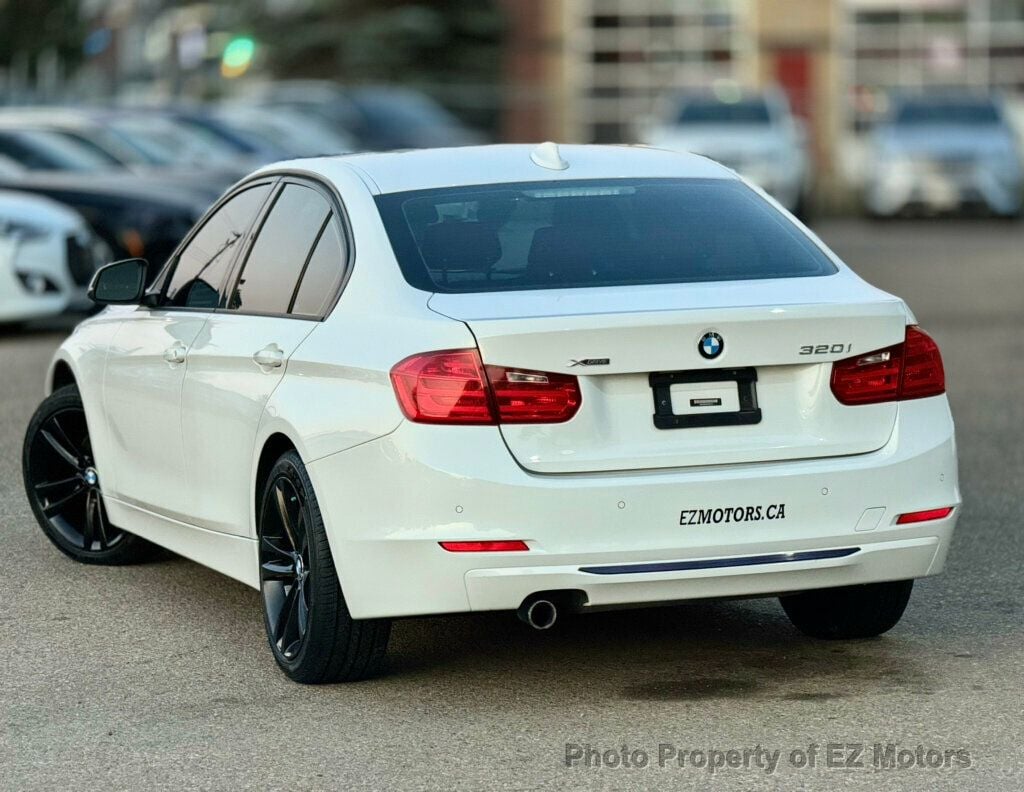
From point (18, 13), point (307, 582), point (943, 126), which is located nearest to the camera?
point (307, 582)

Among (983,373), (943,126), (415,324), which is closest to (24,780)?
(415,324)

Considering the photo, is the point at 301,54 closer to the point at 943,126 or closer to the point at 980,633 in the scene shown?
the point at 943,126

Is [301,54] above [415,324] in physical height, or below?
below

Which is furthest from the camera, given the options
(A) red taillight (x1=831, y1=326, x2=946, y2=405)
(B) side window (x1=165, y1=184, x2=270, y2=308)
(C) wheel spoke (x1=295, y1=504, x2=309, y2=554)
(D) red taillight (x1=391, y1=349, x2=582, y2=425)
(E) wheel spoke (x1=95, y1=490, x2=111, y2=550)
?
(E) wheel spoke (x1=95, y1=490, x2=111, y2=550)

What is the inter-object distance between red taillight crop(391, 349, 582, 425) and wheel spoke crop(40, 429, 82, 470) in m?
2.80

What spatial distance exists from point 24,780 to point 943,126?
3104 cm

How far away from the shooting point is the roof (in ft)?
21.7

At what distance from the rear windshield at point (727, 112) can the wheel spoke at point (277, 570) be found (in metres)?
27.5

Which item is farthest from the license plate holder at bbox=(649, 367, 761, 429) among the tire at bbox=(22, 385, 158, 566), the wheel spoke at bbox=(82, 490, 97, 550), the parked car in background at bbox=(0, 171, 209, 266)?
the parked car in background at bbox=(0, 171, 209, 266)

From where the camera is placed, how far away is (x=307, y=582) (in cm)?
614

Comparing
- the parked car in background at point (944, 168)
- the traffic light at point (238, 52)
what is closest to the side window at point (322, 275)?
the traffic light at point (238, 52)

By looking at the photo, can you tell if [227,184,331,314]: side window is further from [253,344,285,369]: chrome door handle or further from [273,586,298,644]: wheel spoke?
[273,586,298,644]: wheel spoke

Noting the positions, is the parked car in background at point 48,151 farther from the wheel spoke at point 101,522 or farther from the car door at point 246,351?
the car door at point 246,351

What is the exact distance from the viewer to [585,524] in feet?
18.6
